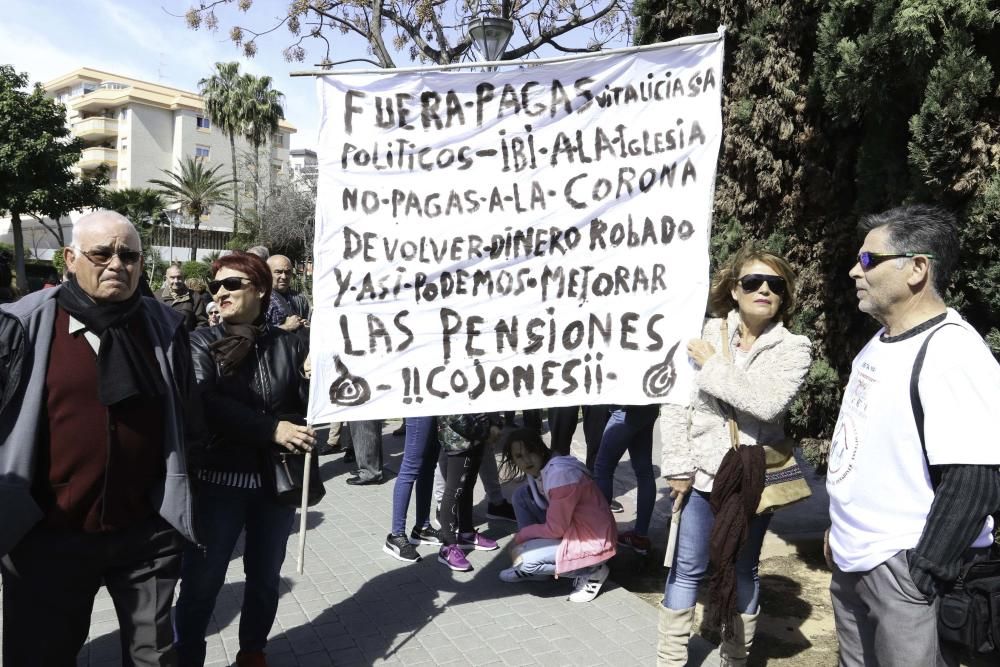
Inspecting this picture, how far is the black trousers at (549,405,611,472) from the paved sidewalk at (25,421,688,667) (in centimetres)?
152

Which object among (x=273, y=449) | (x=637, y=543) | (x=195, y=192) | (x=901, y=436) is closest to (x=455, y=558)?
(x=637, y=543)

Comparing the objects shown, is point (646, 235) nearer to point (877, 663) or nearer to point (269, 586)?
point (877, 663)

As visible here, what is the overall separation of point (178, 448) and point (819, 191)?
12.9 ft

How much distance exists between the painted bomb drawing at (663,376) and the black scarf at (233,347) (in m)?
1.75

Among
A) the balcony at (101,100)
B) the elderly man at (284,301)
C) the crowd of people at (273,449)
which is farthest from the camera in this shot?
the balcony at (101,100)

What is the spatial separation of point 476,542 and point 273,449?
2419 millimetres

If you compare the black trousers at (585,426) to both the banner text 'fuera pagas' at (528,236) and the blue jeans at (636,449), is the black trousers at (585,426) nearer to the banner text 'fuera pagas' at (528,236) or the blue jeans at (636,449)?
the blue jeans at (636,449)

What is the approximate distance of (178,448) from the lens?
2695 millimetres

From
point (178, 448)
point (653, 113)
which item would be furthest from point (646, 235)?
point (178, 448)

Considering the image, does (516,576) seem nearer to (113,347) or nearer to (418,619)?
(418,619)

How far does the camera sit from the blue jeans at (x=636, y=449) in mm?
5133

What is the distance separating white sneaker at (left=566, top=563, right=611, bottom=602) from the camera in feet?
14.3

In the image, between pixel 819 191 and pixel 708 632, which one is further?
pixel 819 191

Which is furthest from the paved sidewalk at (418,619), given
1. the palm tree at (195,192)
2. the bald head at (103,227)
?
the palm tree at (195,192)
